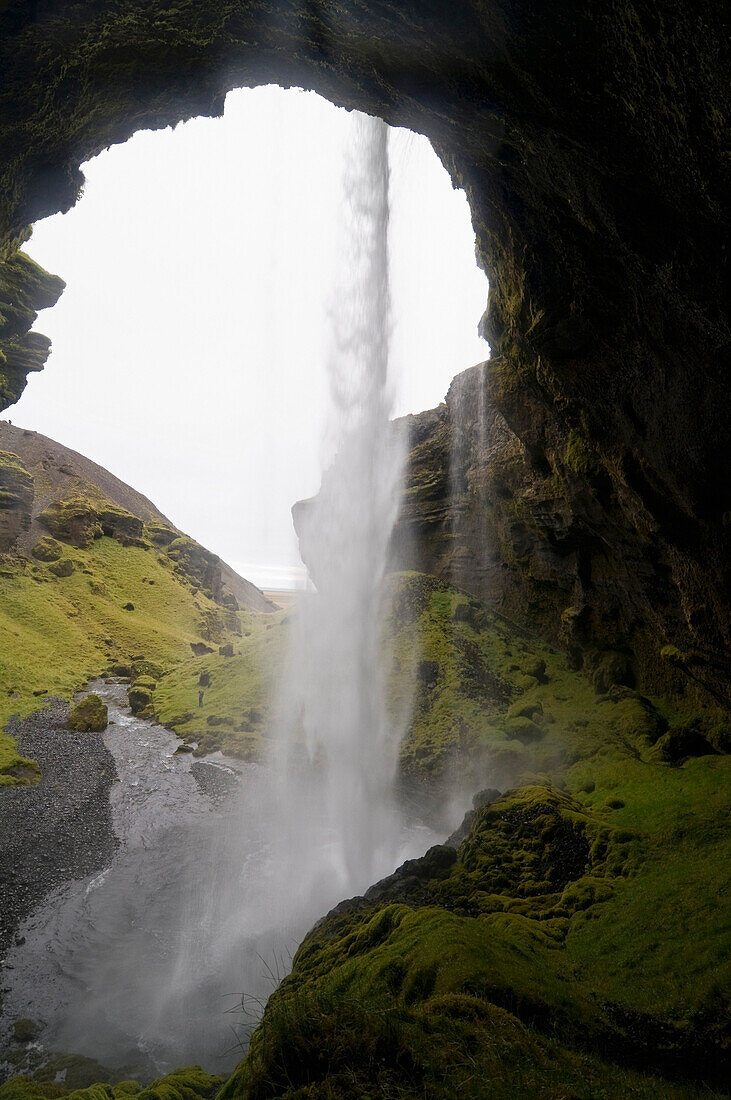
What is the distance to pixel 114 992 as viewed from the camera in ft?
35.4

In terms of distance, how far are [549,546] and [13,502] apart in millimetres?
52651

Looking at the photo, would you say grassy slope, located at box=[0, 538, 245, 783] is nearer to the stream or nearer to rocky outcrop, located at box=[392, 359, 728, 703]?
the stream

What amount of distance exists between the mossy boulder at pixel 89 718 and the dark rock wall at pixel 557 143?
26883 millimetres

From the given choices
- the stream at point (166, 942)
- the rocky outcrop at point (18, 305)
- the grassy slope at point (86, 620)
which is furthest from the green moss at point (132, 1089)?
the rocky outcrop at point (18, 305)

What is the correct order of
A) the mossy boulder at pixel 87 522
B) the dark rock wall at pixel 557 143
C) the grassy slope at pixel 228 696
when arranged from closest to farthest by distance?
the dark rock wall at pixel 557 143, the grassy slope at pixel 228 696, the mossy boulder at pixel 87 522

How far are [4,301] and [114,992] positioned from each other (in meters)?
31.3

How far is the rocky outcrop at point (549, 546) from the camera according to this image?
1662 centimetres

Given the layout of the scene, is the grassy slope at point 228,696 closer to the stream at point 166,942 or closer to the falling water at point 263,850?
the falling water at point 263,850

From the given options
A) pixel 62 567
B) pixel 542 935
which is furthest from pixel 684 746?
pixel 62 567

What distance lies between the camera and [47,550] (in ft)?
188

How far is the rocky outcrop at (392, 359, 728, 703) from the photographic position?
1662 cm

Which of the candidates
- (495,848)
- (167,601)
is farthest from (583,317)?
(167,601)

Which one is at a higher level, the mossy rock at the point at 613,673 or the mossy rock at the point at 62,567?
the mossy rock at the point at 62,567

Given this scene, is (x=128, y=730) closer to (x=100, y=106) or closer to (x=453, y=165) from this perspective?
(x=100, y=106)
